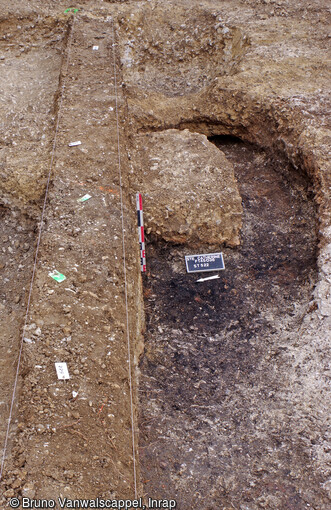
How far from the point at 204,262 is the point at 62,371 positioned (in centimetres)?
235

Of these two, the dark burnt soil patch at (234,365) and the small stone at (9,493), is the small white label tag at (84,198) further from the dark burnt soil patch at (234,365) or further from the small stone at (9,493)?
the small stone at (9,493)

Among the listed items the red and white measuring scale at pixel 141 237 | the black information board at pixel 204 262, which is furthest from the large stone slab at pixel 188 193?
the black information board at pixel 204 262

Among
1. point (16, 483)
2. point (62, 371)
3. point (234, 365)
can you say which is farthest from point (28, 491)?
point (234, 365)

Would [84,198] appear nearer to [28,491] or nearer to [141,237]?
[141,237]

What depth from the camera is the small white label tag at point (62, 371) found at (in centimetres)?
356

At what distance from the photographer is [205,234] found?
5.42 metres

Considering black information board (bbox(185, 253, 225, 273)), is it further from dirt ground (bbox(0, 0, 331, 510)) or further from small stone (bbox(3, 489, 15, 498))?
small stone (bbox(3, 489, 15, 498))

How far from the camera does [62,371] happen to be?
11.8 ft

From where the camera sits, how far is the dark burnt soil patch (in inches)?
146

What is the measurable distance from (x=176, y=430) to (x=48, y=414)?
1280 millimetres

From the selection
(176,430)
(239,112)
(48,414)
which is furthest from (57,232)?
(239,112)

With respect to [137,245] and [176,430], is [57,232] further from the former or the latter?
[176,430]

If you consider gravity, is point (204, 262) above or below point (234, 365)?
above

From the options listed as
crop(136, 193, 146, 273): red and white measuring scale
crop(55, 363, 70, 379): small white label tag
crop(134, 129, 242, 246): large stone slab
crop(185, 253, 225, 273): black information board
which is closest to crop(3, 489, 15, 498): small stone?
crop(55, 363, 70, 379): small white label tag
